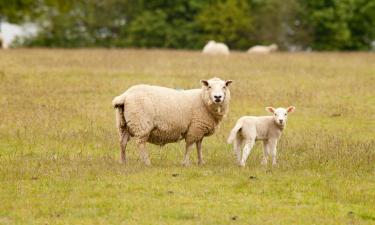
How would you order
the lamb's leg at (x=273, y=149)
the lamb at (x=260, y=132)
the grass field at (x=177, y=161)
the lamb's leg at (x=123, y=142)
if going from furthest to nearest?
1. the lamb's leg at (x=273, y=149)
2. the lamb's leg at (x=123, y=142)
3. the lamb at (x=260, y=132)
4. the grass field at (x=177, y=161)

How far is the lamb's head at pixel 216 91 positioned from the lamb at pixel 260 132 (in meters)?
0.57

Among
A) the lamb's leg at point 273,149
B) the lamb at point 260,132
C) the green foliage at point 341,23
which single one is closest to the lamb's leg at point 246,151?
the lamb at point 260,132

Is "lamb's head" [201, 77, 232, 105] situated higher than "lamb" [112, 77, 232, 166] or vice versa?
"lamb's head" [201, 77, 232, 105]

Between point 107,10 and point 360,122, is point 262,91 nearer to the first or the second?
point 360,122

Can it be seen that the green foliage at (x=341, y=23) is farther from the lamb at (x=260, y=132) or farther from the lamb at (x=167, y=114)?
the lamb at (x=167, y=114)

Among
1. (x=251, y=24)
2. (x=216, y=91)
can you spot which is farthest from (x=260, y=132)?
(x=251, y=24)

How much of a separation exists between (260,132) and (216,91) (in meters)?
1.18

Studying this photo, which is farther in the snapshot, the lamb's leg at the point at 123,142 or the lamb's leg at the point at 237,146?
the lamb's leg at the point at 237,146

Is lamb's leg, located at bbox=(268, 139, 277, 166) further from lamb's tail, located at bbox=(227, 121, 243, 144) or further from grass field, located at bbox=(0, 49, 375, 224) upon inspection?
lamb's tail, located at bbox=(227, 121, 243, 144)

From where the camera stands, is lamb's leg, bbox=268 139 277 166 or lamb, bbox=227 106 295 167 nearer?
lamb, bbox=227 106 295 167

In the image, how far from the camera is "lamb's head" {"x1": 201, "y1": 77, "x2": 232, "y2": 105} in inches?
597

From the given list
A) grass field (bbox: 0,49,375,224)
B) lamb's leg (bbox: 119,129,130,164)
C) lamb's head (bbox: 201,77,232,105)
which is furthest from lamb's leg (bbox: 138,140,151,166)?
lamb's head (bbox: 201,77,232,105)

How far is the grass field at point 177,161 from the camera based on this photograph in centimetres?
1195

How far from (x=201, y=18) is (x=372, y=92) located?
1786 inches
